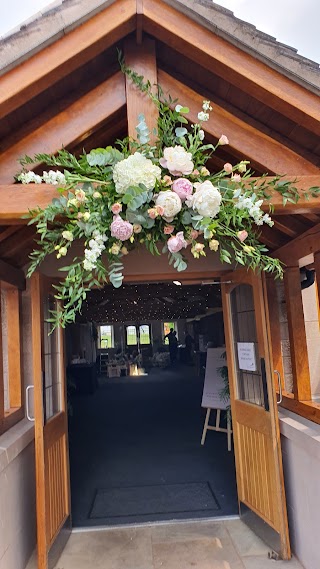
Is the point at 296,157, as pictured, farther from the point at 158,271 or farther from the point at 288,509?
the point at 288,509

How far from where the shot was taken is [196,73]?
2.27 m

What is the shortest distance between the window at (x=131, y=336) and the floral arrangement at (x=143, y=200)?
881 inches

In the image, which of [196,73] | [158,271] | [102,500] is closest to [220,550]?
[102,500]

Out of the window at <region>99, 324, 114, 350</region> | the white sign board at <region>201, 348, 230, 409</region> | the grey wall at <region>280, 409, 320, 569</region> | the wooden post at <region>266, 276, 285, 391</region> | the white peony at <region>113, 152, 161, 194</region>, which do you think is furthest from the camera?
the window at <region>99, 324, 114, 350</region>

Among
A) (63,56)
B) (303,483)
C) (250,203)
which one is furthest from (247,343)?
(63,56)

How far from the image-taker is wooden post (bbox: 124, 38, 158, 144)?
2.16 meters

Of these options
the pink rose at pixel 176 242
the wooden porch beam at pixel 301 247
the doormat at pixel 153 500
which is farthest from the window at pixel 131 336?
the pink rose at pixel 176 242

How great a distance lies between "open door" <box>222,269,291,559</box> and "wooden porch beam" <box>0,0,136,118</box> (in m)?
1.87

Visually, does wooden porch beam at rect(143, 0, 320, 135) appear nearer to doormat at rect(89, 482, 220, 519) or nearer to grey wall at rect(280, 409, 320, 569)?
grey wall at rect(280, 409, 320, 569)

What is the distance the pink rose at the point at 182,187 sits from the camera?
1.95m

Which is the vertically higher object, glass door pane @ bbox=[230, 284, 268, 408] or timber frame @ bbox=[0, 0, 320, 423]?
timber frame @ bbox=[0, 0, 320, 423]

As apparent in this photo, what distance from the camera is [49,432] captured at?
3.09 m

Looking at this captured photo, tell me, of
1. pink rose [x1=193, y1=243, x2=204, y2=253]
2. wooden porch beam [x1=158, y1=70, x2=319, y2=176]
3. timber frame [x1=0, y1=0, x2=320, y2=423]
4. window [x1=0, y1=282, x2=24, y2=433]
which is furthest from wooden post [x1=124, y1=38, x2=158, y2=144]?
window [x1=0, y1=282, x2=24, y2=433]

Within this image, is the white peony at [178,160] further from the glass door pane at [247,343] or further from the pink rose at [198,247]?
the glass door pane at [247,343]
